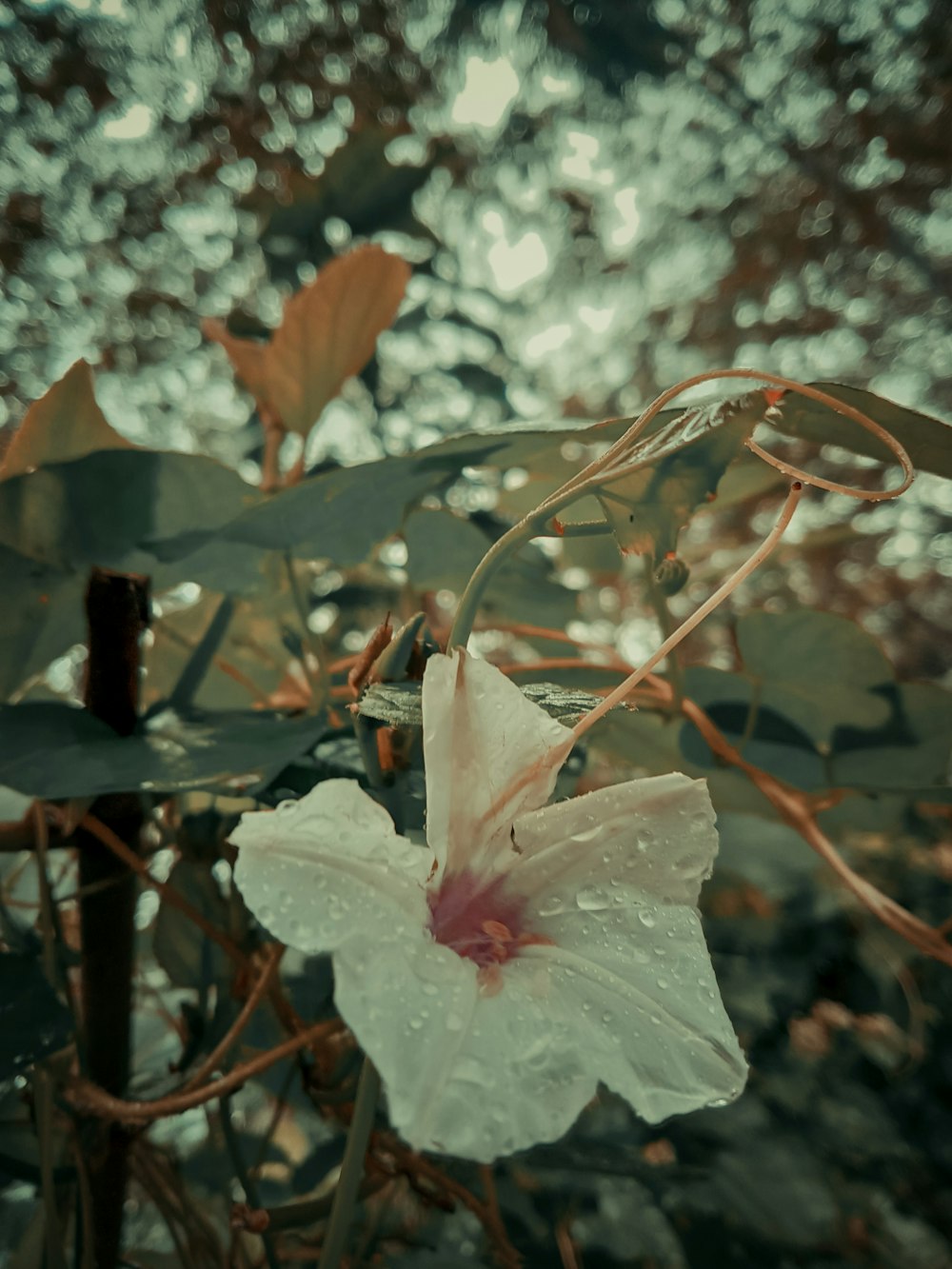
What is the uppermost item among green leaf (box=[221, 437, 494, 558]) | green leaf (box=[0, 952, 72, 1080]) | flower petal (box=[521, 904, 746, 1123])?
green leaf (box=[221, 437, 494, 558])

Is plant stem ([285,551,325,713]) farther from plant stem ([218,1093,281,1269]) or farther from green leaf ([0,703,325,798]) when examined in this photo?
plant stem ([218,1093,281,1269])

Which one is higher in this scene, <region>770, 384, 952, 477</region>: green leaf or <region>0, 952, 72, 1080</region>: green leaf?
<region>770, 384, 952, 477</region>: green leaf

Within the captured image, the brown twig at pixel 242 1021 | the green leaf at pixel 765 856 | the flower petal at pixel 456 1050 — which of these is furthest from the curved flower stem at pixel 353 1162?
the green leaf at pixel 765 856

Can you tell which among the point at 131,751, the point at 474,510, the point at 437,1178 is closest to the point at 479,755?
the point at 131,751

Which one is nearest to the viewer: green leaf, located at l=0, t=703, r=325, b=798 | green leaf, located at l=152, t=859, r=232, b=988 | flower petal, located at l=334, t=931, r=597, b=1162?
flower petal, located at l=334, t=931, r=597, b=1162

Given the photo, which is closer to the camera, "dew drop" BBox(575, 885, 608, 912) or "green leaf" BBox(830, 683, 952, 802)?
"dew drop" BBox(575, 885, 608, 912)

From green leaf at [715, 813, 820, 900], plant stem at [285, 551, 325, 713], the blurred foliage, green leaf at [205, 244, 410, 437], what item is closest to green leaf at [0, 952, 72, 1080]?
the blurred foliage

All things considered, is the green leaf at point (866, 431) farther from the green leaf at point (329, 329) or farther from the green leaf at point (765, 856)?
the green leaf at point (765, 856)
